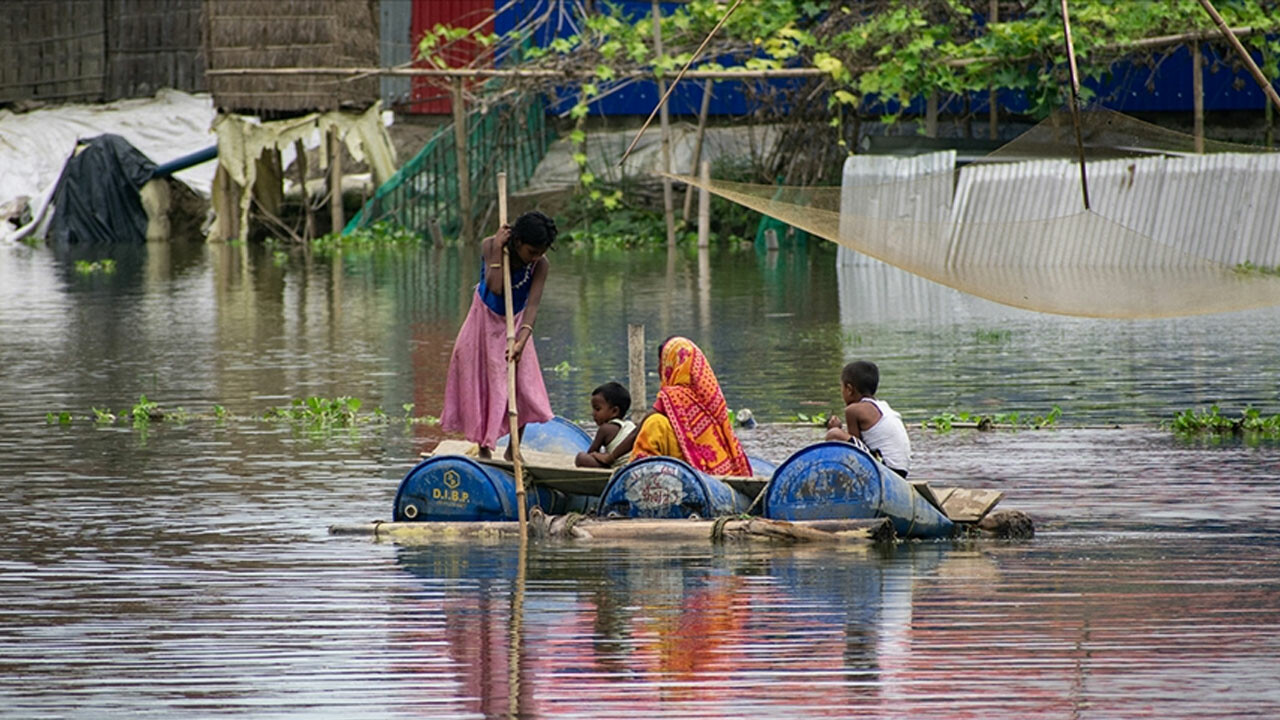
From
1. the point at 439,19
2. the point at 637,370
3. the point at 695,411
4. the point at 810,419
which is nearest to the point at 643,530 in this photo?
the point at 695,411

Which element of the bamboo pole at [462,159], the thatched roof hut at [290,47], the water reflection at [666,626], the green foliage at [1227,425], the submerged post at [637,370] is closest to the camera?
the water reflection at [666,626]

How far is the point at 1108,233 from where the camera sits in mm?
13172

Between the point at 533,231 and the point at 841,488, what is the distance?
5.77ft

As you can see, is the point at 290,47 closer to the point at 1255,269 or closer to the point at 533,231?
the point at 1255,269

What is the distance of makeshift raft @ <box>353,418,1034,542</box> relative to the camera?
794 centimetres

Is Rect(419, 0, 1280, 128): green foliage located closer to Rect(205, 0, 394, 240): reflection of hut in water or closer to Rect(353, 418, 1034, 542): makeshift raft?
Rect(205, 0, 394, 240): reflection of hut in water

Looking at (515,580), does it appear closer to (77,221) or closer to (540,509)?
(540,509)

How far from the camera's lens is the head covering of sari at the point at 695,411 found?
8.56 m

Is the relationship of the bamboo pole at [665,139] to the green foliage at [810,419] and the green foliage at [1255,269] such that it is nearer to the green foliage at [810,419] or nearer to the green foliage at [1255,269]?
the green foliage at [810,419]

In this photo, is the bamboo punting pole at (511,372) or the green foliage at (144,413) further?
the green foliage at (144,413)

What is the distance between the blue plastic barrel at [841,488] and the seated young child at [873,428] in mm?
434

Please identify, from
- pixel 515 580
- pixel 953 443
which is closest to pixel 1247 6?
pixel 953 443

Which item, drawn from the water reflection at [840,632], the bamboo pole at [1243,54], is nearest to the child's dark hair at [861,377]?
the water reflection at [840,632]

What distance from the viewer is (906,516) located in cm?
802
